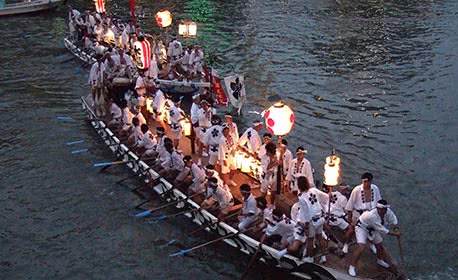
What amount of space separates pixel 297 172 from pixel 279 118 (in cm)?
176

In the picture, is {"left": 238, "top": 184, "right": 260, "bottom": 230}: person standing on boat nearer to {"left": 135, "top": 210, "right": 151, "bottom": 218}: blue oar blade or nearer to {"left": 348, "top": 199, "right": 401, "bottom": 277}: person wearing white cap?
{"left": 348, "top": 199, "right": 401, "bottom": 277}: person wearing white cap

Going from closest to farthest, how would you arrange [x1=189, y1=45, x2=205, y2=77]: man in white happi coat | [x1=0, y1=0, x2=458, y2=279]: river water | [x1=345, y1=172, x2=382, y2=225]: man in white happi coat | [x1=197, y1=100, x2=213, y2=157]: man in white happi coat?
1. [x1=345, y1=172, x2=382, y2=225]: man in white happi coat
2. [x1=0, y1=0, x2=458, y2=279]: river water
3. [x1=197, y1=100, x2=213, y2=157]: man in white happi coat
4. [x1=189, y1=45, x2=205, y2=77]: man in white happi coat

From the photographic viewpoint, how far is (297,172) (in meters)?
17.0

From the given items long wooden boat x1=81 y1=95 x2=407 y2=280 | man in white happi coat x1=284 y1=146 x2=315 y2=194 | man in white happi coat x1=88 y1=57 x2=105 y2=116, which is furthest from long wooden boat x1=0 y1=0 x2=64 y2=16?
man in white happi coat x1=284 y1=146 x2=315 y2=194

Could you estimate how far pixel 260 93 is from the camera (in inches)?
1251

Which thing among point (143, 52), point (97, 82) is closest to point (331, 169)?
point (97, 82)

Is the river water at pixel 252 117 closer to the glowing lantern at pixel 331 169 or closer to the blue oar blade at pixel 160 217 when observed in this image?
the blue oar blade at pixel 160 217

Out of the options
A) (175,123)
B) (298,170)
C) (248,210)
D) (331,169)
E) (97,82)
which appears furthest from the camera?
(97,82)

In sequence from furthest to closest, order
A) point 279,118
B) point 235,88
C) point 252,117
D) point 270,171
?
point 252,117 → point 235,88 → point 270,171 → point 279,118

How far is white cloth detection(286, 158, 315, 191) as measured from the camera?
1686cm

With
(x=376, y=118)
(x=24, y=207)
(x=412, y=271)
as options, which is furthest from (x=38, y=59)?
(x=412, y=271)

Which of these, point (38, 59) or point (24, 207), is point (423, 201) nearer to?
point (24, 207)

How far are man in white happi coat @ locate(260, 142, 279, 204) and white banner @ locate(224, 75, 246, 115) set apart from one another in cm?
732

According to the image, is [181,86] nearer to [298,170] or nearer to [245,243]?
[298,170]
